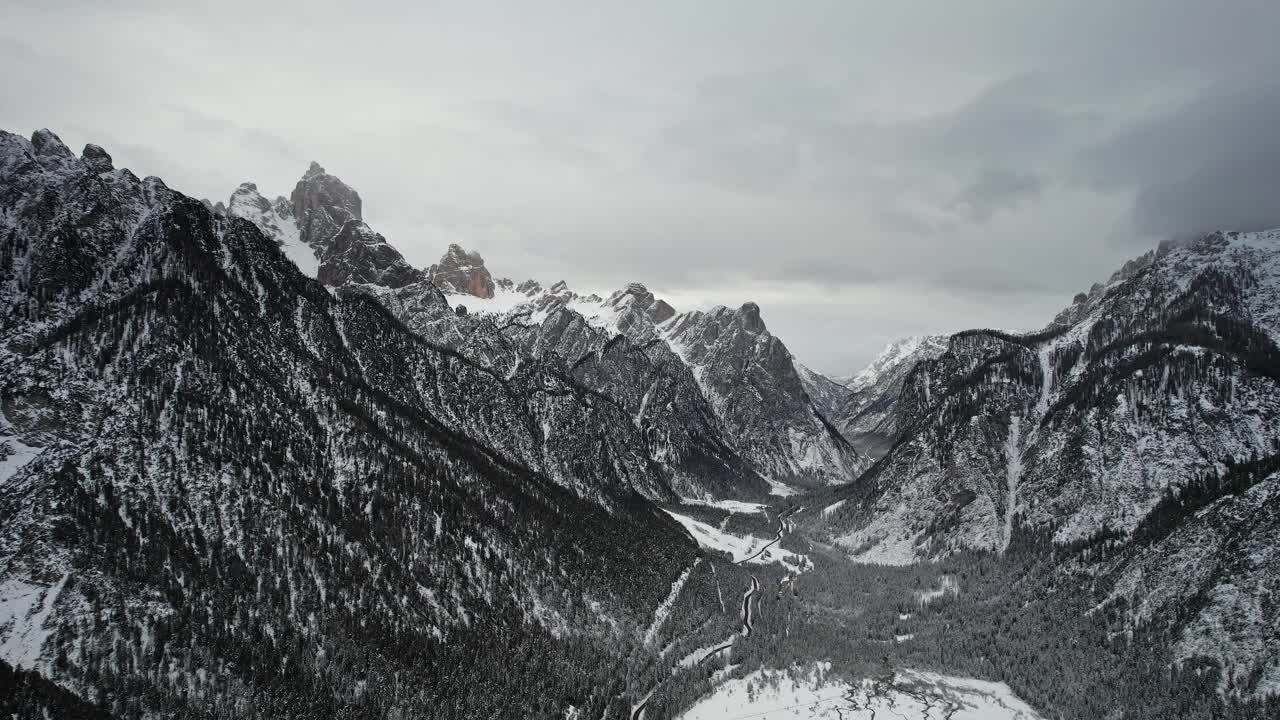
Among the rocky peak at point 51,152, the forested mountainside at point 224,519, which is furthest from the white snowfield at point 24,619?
the rocky peak at point 51,152

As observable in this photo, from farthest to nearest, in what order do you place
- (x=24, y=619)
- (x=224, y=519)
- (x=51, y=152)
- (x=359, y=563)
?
1. (x=51, y=152)
2. (x=359, y=563)
3. (x=224, y=519)
4. (x=24, y=619)

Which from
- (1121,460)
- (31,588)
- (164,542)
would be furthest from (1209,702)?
(31,588)

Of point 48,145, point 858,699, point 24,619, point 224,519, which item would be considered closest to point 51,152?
point 48,145

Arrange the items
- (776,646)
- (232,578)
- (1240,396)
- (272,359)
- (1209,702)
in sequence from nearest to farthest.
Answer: (1209,702), (232,578), (776,646), (272,359), (1240,396)

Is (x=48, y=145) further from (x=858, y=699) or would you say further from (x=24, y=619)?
(x=858, y=699)

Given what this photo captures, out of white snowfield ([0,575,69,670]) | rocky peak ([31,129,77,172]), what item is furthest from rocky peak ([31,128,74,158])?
white snowfield ([0,575,69,670])

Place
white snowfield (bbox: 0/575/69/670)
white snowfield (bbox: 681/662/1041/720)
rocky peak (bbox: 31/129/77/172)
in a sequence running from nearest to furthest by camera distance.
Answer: white snowfield (bbox: 0/575/69/670)
white snowfield (bbox: 681/662/1041/720)
rocky peak (bbox: 31/129/77/172)

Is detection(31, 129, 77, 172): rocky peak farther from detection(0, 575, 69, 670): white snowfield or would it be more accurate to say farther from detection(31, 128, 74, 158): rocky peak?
detection(0, 575, 69, 670): white snowfield

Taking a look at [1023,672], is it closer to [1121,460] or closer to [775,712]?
[775,712]
